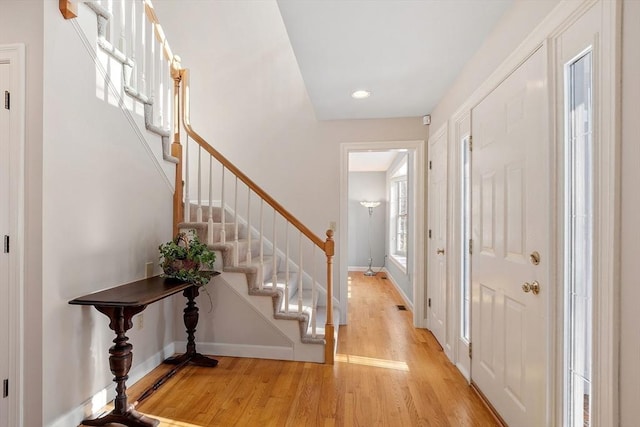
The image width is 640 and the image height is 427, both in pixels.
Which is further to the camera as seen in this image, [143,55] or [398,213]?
[398,213]

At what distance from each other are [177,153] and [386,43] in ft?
6.42

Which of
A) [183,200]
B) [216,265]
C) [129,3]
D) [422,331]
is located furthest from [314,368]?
[129,3]

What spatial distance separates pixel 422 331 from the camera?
3.50 m

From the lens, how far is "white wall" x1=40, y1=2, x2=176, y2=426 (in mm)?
1698

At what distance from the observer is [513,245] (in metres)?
1.77

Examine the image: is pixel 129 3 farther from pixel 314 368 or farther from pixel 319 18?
pixel 314 368

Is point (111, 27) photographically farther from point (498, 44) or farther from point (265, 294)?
point (498, 44)

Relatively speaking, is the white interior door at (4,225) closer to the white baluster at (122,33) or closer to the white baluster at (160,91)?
the white baluster at (122,33)

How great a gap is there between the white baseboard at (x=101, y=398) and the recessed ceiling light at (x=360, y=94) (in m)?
2.74

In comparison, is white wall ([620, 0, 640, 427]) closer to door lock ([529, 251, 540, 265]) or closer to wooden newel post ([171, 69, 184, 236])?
door lock ([529, 251, 540, 265])

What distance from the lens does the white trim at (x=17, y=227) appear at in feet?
Result: 5.41

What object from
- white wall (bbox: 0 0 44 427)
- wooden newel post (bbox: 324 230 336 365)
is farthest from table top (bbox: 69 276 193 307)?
wooden newel post (bbox: 324 230 336 365)

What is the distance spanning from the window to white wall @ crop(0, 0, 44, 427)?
5.07 m

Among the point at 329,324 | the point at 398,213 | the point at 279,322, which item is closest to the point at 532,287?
the point at 329,324
